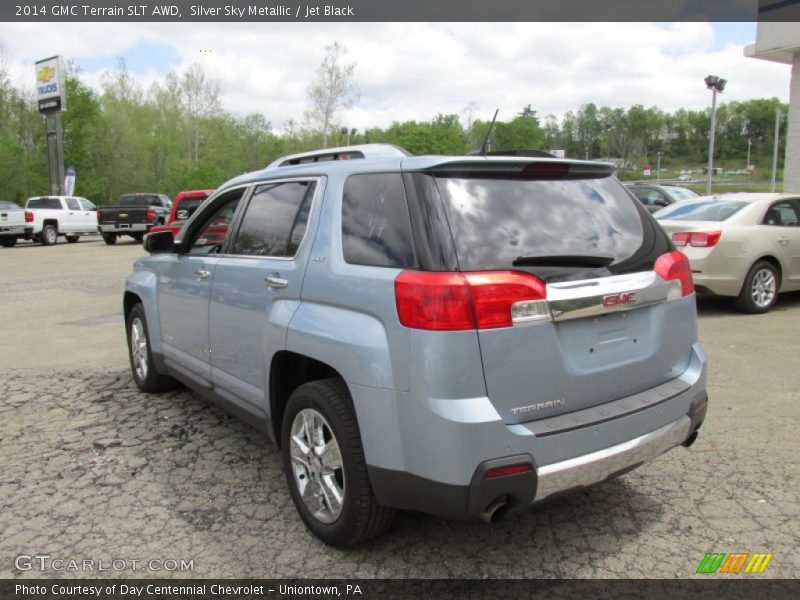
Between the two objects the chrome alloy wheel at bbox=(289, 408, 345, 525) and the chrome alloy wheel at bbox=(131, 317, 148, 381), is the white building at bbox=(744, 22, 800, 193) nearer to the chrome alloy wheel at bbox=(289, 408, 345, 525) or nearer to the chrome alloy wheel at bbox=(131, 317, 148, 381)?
the chrome alloy wheel at bbox=(131, 317, 148, 381)

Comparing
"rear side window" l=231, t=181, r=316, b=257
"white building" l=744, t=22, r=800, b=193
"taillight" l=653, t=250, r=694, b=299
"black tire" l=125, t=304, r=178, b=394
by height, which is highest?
"white building" l=744, t=22, r=800, b=193

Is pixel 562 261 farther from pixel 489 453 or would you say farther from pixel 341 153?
pixel 341 153

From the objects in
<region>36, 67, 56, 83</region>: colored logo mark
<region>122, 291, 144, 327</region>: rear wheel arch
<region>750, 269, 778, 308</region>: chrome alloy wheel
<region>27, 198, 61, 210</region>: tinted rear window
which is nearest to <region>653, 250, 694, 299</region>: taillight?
<region>122, 291, 144, 327</region>: rear wheel arch

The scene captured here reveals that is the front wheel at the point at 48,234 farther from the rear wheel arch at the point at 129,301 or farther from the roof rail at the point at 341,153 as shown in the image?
the roof rail at the point at 341,153

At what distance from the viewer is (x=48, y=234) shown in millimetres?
25828

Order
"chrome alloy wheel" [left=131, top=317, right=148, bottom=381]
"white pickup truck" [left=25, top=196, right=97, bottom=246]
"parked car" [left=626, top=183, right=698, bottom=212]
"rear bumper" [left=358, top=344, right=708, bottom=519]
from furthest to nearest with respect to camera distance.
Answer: "white pickup truck" [left=25, top=196, right=97, bottom=246] → "parked car" [left=626, top=183, right=698, bottom=212] → "chrome alloy wheel" [left=131, top=317, right=148, bottom=381] → "rear bumper" [left=358, top=344, right=708, bottom=519]

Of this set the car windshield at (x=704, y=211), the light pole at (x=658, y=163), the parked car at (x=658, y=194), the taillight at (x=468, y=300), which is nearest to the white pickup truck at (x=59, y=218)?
the parked car at (x=658, y=194)

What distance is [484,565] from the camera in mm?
2930

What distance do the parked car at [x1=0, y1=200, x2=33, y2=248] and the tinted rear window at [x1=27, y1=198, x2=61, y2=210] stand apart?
1.30m

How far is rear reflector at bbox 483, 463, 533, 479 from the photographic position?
2.46 metres

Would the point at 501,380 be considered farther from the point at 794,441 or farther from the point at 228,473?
the point at 794,441

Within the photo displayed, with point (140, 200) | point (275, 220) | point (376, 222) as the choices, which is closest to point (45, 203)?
point (140, 200)

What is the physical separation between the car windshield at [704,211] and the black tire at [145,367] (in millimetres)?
6708

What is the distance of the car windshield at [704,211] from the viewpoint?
8562 millimetres
